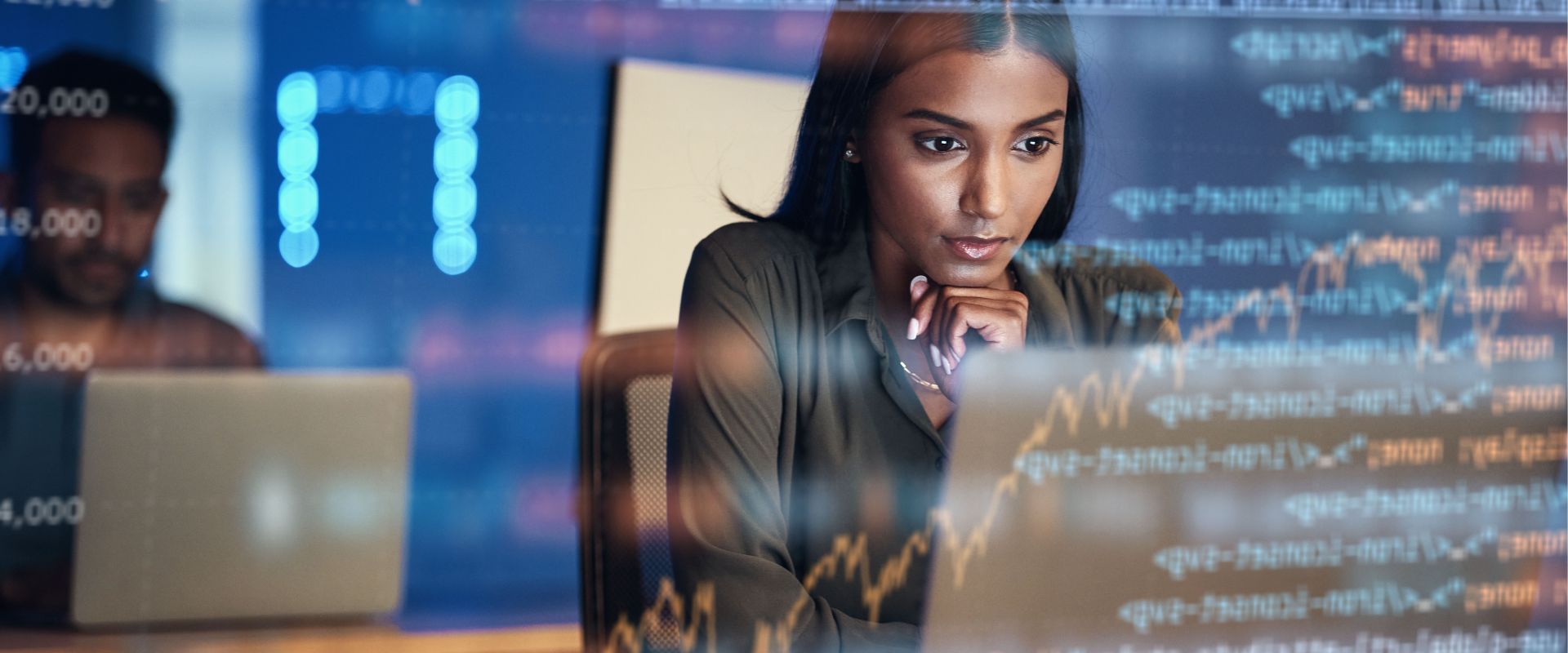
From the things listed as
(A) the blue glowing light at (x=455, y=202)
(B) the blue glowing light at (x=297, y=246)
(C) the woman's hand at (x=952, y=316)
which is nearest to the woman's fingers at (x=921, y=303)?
(C) the woman's hand at (x=952, y=316)

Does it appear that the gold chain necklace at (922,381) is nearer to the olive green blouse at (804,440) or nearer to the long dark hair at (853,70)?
the olive green blouse at (804,440)

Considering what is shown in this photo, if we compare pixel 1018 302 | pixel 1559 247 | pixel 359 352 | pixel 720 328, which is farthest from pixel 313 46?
pixel 1559 247

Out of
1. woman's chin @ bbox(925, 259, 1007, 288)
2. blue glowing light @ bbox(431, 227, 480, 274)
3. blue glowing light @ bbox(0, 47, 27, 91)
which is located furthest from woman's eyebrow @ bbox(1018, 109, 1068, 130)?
blue glowing light @ bbox(0, 47, 27, 91)

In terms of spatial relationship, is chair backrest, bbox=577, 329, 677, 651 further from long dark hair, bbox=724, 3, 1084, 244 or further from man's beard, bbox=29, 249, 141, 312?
man's beard, bbox=29, 249, 141, 312

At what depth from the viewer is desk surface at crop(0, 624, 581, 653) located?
31.6 inches

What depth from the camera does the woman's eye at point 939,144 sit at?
0.85 metres

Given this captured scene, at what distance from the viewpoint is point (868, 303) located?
87 centimetres

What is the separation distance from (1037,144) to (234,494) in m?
0.65

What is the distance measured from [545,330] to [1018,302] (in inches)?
14.6

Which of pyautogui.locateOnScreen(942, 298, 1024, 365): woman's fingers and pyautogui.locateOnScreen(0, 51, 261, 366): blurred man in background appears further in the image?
pyautogui.locateOnScreen(942, 298, 1024, 365): woman's fingers

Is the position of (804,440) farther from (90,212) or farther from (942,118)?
(90,212)

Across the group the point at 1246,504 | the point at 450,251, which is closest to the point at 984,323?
the point at 1246,504

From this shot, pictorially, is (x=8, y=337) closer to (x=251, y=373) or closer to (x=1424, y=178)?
(x=251, y=373)

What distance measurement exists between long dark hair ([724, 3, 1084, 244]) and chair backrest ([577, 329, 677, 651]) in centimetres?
16
